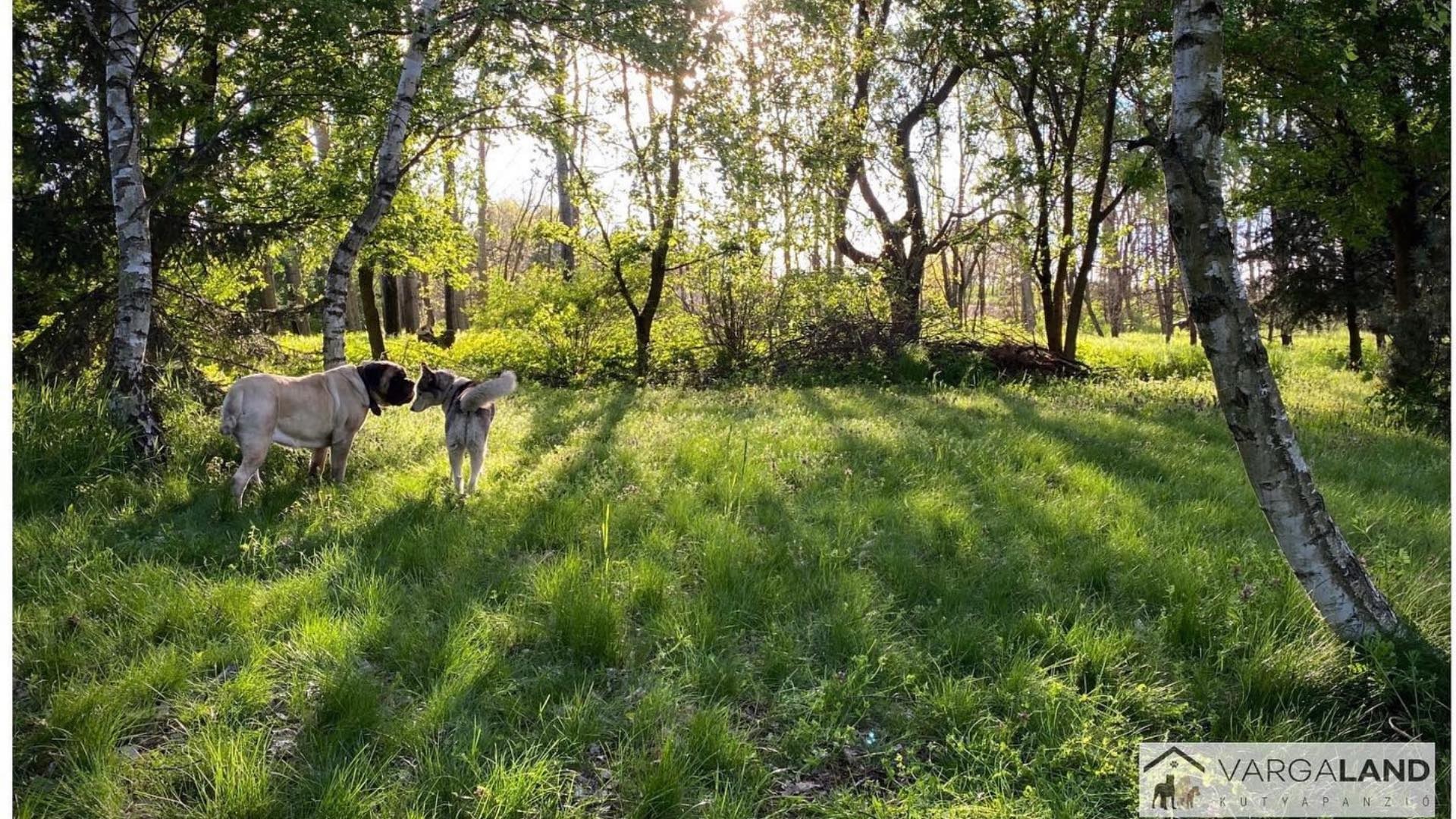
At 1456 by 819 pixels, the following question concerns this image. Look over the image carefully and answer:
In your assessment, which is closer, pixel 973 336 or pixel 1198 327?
pixel 1198 327

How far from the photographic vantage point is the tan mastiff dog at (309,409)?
209 inches

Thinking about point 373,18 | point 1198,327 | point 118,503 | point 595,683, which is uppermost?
point 373,18

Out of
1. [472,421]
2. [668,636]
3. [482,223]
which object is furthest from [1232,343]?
[482,223]

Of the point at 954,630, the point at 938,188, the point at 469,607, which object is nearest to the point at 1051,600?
the point at 954,630

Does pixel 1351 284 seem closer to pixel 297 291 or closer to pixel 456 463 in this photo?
→ pixel 456 463

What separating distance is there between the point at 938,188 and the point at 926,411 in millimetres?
8692

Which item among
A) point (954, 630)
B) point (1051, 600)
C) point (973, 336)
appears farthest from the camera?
point (973, 336)

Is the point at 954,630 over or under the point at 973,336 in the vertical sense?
under

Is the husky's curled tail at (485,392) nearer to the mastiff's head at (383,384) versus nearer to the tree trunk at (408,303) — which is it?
the mastiff's head at (383,384)

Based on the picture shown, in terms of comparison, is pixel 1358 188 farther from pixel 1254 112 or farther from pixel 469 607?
pixel 469 607

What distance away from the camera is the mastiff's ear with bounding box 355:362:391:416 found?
6.15 meters

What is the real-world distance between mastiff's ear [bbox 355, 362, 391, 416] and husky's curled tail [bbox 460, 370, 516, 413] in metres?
0.91

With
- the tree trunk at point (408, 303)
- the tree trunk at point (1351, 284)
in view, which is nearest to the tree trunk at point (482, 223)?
the tree trunk at point (408, 303)

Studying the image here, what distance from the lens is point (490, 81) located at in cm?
1020
